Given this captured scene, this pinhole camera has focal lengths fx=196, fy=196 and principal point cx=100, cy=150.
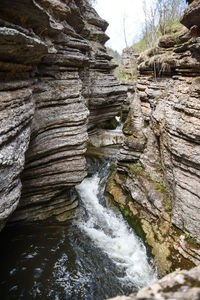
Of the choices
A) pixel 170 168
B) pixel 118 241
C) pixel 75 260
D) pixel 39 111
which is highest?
pixel 39 111

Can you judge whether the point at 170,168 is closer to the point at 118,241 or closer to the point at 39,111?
the point at 118,241

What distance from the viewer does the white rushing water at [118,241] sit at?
7754 mm

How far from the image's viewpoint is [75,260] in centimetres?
809

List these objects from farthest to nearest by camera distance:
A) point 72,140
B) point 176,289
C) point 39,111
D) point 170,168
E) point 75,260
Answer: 1. point 72,140
2. point 170,168
3. point 39,111
4. point 75,260
5. point 176,289

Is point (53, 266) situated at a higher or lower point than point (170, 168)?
lower

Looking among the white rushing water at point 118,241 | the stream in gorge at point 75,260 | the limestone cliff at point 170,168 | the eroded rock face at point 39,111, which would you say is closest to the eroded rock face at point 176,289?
the eroded rock face at point 39,111

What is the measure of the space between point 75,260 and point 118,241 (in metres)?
2.27

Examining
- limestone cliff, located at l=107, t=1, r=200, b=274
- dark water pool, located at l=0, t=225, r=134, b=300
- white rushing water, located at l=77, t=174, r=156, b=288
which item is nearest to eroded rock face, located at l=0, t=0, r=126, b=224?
dark water pool, located at l=0, t=225, r=134, b=300

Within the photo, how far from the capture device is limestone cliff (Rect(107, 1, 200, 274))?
738 centimetres

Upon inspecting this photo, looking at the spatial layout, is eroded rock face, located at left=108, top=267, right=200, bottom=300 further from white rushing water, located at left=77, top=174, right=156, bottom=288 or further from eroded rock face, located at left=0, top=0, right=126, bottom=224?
white rushing water, located at left=77, top=174, right=156, bottom=288

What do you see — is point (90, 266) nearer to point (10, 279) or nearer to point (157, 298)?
point (10, 279)

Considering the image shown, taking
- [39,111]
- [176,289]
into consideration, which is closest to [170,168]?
[39,111]

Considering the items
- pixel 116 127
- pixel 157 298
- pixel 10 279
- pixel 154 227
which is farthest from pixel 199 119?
pixel 116 127

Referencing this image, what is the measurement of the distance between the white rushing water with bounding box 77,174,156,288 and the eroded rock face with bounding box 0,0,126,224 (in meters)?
1.33
